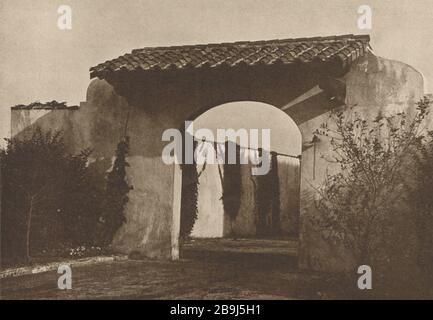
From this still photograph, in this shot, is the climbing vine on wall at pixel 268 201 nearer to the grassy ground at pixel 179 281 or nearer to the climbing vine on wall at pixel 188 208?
the climbing vine on wall at pixel 188 208

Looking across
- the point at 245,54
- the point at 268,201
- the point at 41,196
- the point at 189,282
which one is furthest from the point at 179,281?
the point at 268,201

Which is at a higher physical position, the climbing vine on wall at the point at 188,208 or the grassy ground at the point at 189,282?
the climbing vine on wall at the point at 188,208

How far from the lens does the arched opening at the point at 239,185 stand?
680 inches

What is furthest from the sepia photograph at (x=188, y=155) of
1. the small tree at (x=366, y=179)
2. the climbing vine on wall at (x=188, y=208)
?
the climbing vine on wall at (x=188, y=208)

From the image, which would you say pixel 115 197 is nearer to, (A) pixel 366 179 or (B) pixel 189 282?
(B) pixel 189 282

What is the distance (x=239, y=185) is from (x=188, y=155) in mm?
8316

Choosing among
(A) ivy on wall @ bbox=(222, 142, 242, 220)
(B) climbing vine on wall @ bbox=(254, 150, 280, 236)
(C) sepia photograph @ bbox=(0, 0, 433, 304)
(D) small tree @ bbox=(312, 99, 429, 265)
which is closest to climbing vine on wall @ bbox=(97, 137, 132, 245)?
(C) sepia photograph @ bbox=(0, 0, 433, 304)

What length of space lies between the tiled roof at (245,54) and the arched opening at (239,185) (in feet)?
17.1

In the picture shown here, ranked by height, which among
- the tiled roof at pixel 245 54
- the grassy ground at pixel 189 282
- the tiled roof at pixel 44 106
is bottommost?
the grassy ground at pixel 189 282

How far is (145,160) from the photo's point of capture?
10633 mm

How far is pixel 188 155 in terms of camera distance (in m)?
10.9

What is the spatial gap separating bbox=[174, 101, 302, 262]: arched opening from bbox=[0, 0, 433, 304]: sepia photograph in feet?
16.3
